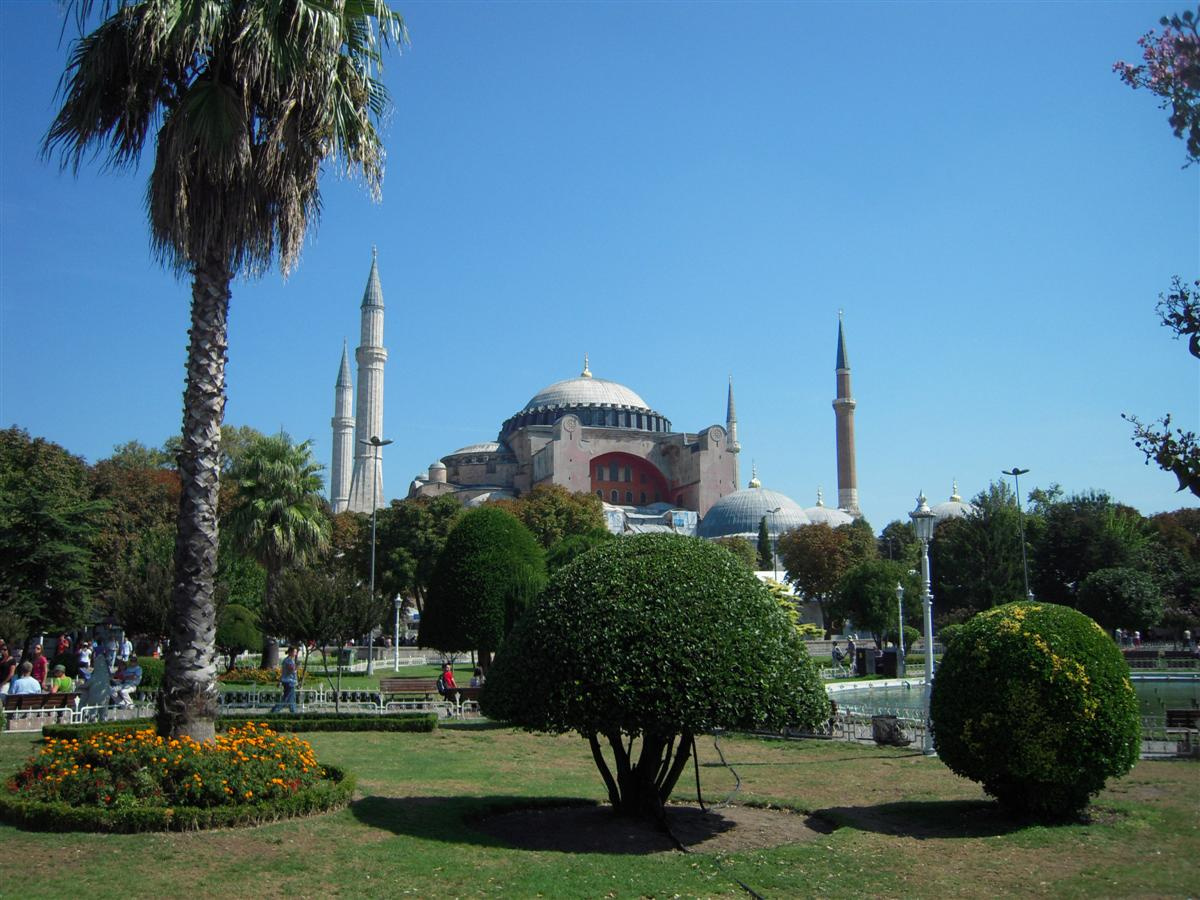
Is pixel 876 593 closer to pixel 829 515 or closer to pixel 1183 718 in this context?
pixel 1183 718

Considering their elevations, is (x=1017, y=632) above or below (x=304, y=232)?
below

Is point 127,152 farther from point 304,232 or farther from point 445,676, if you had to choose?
point 445,676

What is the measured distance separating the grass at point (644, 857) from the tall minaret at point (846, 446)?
7454cm

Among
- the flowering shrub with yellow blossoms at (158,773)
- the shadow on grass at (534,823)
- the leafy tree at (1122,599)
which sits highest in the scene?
the leafy tree at (1122,599)

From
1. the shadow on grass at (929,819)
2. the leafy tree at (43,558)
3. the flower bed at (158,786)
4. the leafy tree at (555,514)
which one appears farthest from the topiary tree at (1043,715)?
the leafy tree at (555,514)

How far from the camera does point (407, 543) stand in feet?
145

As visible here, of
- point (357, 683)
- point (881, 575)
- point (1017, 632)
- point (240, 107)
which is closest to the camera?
point (1017, 632)

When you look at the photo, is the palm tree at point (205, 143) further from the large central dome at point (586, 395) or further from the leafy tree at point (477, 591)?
the large central dome at point (586, 395)

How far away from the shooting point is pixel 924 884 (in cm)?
695

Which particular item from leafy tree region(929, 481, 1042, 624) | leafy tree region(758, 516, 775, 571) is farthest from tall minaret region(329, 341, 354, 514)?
leafy tree region(929, 481, 1042, 624)

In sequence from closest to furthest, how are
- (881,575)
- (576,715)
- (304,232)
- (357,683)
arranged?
1. (576,715)
2. (304,232)
3. (357,683)
4. (881,575)

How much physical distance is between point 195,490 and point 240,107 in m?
3.63

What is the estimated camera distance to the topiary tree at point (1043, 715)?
848 centimetres

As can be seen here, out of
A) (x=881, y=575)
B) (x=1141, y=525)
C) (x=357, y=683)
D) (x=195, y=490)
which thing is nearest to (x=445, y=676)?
(x=357, y=683)
